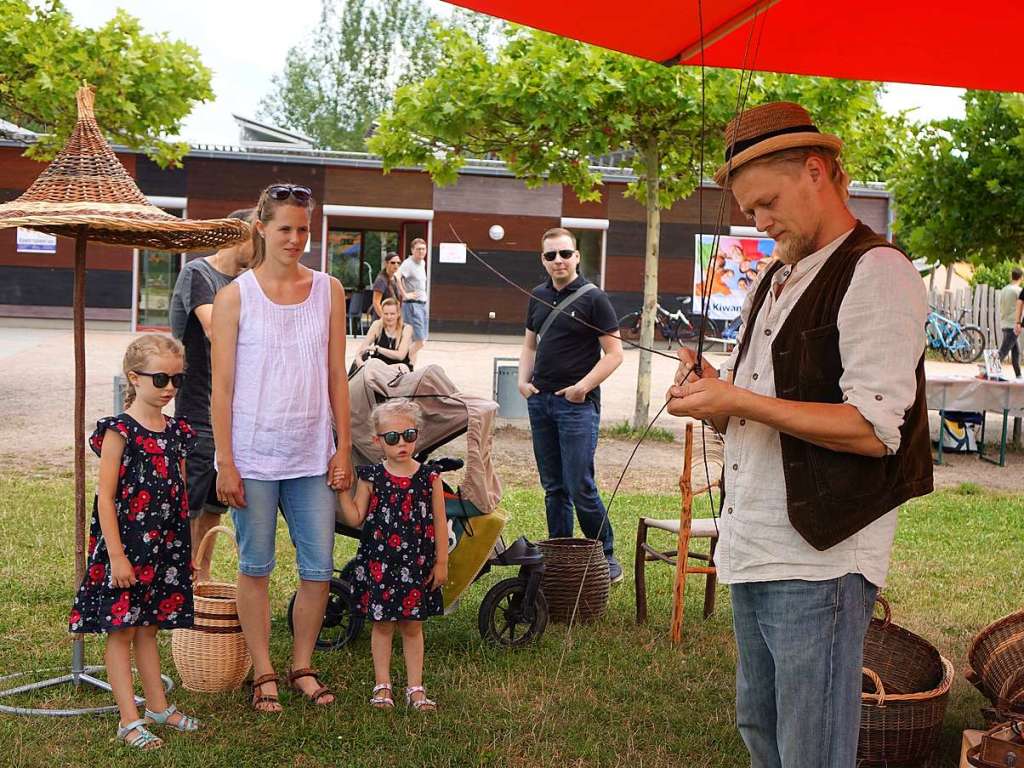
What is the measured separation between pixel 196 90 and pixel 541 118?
4055mm

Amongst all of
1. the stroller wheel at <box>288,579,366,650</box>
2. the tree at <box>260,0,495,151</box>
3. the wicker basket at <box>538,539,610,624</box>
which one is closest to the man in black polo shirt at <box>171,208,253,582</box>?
the stroller wheel at <box>288,579,366,650</box>

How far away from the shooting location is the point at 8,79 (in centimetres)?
1147

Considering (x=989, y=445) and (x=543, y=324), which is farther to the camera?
(x=989, y=445)

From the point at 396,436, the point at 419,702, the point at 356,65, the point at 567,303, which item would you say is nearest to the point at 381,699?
the point at 419,702

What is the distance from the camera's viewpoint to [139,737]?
3.66 m

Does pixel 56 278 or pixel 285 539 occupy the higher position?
pixel 56 278

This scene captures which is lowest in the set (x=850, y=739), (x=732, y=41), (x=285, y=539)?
(x=285, y=539)

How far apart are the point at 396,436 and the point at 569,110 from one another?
23.3 ft

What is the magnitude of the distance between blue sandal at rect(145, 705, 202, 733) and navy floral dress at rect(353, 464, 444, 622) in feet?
2.39

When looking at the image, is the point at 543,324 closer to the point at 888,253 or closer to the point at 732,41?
the point at 732,41

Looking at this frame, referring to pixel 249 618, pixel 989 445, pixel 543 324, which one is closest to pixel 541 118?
pixel 543 324

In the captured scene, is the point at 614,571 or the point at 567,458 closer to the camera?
the point at 567,458

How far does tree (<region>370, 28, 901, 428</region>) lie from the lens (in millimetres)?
10406

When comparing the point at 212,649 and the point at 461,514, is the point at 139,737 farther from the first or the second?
the point at 461,514
